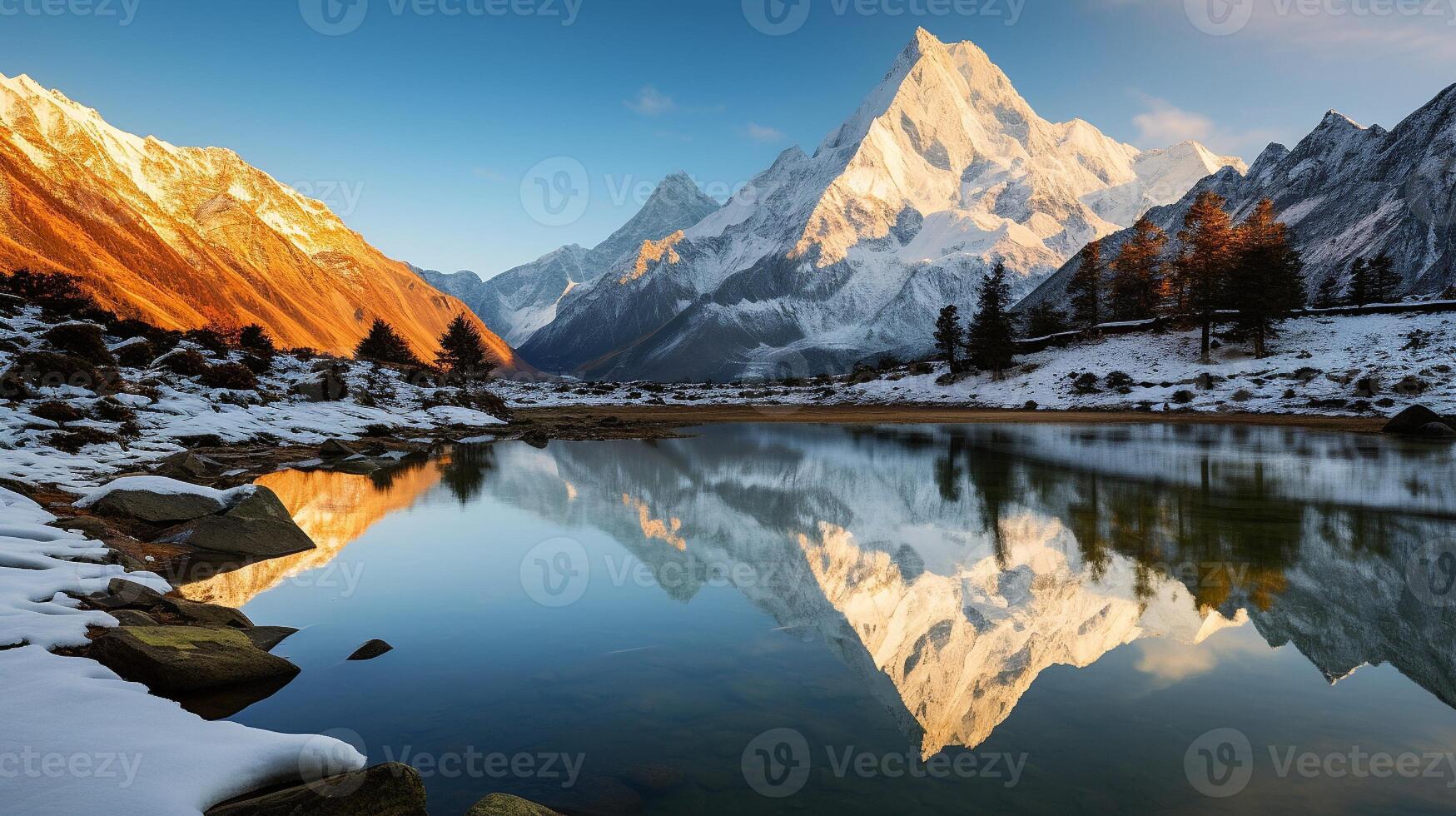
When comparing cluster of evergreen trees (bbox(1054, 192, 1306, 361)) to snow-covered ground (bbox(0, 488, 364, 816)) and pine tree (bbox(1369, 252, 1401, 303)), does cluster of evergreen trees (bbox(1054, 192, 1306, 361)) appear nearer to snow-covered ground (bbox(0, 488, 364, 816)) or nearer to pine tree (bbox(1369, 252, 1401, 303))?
pine tree (bbox(1369, 252, 1401, 303))

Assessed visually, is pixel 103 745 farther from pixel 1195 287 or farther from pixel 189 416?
pixel 1195 287

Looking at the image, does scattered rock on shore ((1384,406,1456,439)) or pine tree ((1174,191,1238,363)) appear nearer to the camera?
scattered rock on shore ((1384,406,1456,439))

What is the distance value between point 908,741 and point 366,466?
25340 millimetres

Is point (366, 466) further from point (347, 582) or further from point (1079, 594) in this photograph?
point (1079, 594)

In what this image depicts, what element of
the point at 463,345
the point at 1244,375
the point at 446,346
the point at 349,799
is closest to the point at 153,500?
the point at 349,799

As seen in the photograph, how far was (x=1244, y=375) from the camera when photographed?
2192 inches

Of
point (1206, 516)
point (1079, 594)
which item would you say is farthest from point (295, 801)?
point (1206, 516)

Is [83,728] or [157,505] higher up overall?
[157,505]

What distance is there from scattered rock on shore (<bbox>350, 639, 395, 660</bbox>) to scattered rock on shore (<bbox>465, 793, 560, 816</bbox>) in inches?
190

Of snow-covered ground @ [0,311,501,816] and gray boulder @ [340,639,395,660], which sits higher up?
snow-covered ground @ [0,311,501,816]

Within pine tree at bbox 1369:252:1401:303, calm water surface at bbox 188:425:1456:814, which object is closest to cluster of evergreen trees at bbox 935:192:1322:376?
pine tree at bbox 1369:252:1401:303

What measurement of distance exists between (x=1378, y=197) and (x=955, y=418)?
169526 mm

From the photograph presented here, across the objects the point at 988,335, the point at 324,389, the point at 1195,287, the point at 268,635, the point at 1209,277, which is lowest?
the point at 268,635

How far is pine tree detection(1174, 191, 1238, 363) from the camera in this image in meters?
62.6
